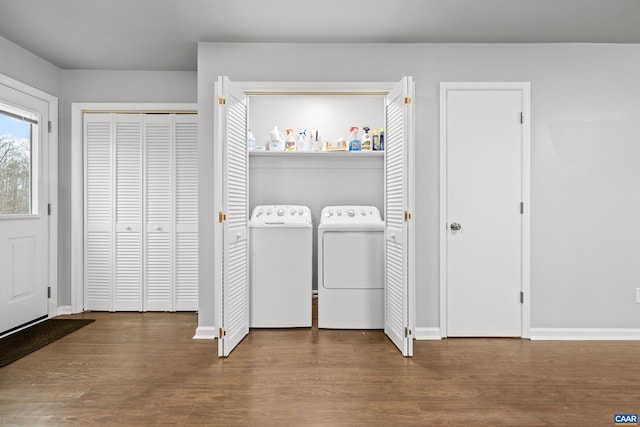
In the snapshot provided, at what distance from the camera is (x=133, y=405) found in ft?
7.16

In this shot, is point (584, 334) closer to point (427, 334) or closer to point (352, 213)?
point (427, 334)

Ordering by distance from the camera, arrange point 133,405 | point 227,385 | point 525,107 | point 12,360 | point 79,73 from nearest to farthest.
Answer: point 133,405 < point 227,385 < point 12,360 < point 525,107 < point 79,73

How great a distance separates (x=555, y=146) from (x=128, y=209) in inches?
159

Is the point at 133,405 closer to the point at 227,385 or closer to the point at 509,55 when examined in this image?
the point at 227,385

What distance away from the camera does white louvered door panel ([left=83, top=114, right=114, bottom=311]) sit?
411 cm

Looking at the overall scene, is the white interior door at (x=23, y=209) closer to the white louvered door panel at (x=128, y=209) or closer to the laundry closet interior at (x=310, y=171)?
the white louvered door panel at (x=128, y=209)

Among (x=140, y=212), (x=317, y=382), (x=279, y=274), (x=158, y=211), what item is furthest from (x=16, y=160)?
(x=317, y=382)

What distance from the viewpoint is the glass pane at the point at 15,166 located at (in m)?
3.41

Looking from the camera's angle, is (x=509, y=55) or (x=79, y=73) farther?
(x=79, y=73)

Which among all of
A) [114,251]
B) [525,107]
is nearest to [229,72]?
[114,251]

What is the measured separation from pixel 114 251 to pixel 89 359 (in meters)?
1.51

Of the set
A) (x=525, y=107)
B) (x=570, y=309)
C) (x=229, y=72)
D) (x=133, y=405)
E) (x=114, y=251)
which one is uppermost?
(x=229, y=72)

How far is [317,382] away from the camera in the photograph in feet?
8.11

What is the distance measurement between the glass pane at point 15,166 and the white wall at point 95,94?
0.39m
